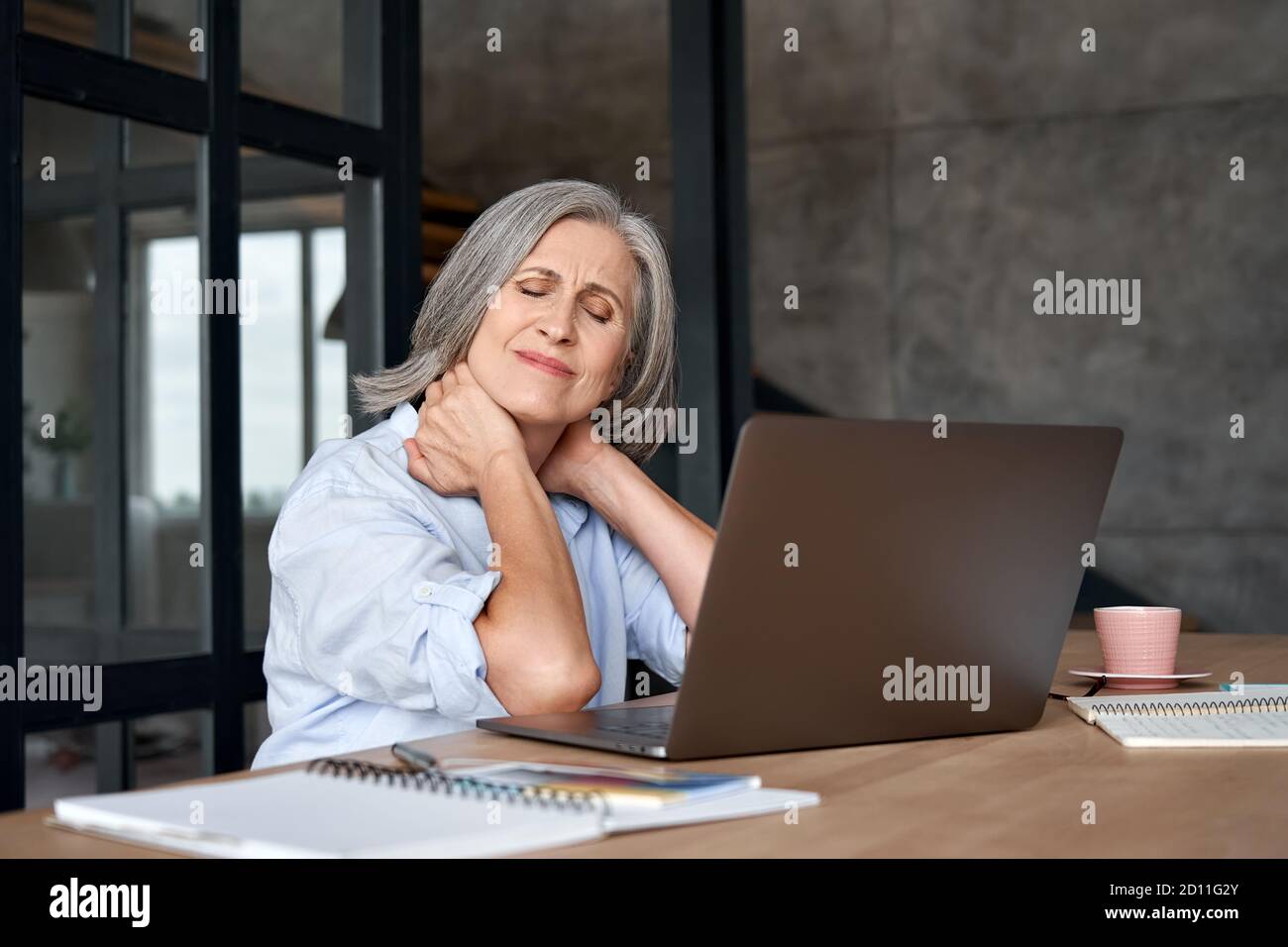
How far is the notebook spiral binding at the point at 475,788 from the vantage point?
827mm

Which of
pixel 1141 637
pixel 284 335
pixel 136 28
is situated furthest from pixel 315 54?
pixel 1141 637

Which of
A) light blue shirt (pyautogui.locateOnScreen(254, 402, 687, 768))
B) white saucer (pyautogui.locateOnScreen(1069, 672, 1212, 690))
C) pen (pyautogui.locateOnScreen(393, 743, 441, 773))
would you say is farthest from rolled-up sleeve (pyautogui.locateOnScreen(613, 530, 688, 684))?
pen (pyautogui.locateOnScreen(393, 743, 441, 773))

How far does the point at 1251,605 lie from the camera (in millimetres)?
4984

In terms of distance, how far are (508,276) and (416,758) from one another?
33.7 inches

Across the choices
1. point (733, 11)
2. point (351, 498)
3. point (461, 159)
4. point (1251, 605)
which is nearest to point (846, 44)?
point (461, 159)

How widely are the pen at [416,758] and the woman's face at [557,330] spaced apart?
27.5 inches

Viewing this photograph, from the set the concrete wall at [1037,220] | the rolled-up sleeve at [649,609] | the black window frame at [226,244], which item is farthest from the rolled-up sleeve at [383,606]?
the concrete wall at [1037,220]

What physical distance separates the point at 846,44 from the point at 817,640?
4987 millimetres

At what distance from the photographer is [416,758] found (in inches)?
39.9

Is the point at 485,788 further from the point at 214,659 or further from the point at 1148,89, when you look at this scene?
the point at 1148,89

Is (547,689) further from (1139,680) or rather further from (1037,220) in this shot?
(1037,220)

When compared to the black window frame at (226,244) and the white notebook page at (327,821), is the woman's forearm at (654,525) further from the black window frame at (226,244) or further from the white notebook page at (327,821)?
the white notebook page at (327,821)

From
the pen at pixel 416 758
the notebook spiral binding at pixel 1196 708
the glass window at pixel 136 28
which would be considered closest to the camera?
the pen at pixel 416 758

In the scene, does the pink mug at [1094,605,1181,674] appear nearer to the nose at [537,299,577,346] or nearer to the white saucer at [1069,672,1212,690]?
the white saucer at [1069,672,1212,690]
